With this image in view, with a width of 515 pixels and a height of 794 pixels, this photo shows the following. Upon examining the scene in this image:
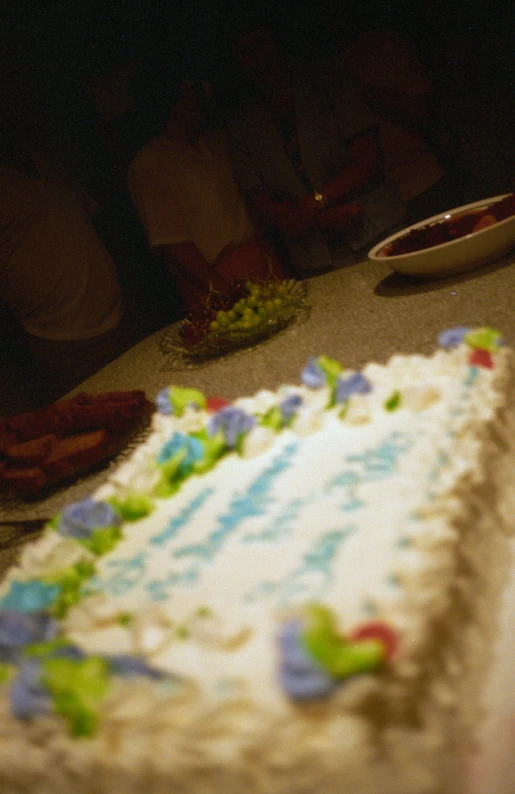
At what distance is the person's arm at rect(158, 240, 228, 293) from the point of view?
2.40 meters

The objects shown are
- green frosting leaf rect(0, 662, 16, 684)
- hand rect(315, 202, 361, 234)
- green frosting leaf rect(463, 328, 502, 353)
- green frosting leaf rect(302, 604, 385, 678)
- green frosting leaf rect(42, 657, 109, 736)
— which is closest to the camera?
green frosting leaf rect(302, 604, 385, 678)

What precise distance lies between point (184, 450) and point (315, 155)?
169 centimetres


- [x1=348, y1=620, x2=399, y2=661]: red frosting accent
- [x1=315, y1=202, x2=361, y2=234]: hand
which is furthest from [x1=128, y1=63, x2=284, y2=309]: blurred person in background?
[x1=348, y1=620, x2=399, y2=661]: red frosting accent

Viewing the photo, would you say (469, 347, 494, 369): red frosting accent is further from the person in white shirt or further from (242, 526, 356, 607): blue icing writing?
the person in white shirt

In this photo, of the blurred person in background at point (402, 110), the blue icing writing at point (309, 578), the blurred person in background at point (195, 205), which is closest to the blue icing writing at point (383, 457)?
the blue icing writing at point (309, 578)

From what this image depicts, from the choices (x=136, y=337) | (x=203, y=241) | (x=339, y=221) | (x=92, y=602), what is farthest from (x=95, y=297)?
(x=92, y=602)

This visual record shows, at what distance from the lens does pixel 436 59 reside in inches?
109

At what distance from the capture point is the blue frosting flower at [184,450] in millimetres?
1053

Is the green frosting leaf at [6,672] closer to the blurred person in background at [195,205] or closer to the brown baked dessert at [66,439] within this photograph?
the brown baked dessert at [66,439]

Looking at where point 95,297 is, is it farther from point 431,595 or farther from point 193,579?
point 431,595

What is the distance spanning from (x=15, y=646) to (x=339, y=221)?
197 cm

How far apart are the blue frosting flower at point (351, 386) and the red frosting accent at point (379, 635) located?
1.62ft

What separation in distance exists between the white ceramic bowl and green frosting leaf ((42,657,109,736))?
1.31 metres

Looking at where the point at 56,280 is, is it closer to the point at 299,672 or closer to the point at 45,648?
the point at 45,648
